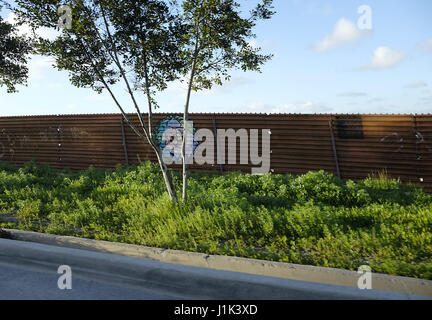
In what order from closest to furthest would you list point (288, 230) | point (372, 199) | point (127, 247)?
point (127, 247)
point (288, 230)
point (372, 199)

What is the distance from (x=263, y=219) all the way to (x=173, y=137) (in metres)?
9.30

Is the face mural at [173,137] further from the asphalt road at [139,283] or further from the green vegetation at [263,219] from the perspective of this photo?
the asphalt road at [139,283]

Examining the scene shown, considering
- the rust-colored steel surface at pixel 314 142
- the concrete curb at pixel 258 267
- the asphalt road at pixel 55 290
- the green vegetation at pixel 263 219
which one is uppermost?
the rust-colored steel surface at pixel 314 142

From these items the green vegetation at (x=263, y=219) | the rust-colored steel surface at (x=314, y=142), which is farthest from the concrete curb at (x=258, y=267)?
the rust-colored steel surface at (x=314, y=142)

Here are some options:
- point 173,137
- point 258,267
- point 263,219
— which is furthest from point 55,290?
point 173,137

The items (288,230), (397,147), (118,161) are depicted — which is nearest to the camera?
(288,230)

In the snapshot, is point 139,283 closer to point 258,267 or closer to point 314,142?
point 258,267

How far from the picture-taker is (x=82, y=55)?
312 inches

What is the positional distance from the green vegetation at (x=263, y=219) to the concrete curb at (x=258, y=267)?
26 centimetres

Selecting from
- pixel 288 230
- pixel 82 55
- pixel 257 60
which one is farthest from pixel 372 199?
pixel 82 55

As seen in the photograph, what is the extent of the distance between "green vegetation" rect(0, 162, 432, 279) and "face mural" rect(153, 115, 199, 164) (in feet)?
12.7

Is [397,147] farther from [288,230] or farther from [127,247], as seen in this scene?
[127,247]

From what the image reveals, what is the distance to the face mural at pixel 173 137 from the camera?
1460cm

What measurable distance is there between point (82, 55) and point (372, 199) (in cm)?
687
